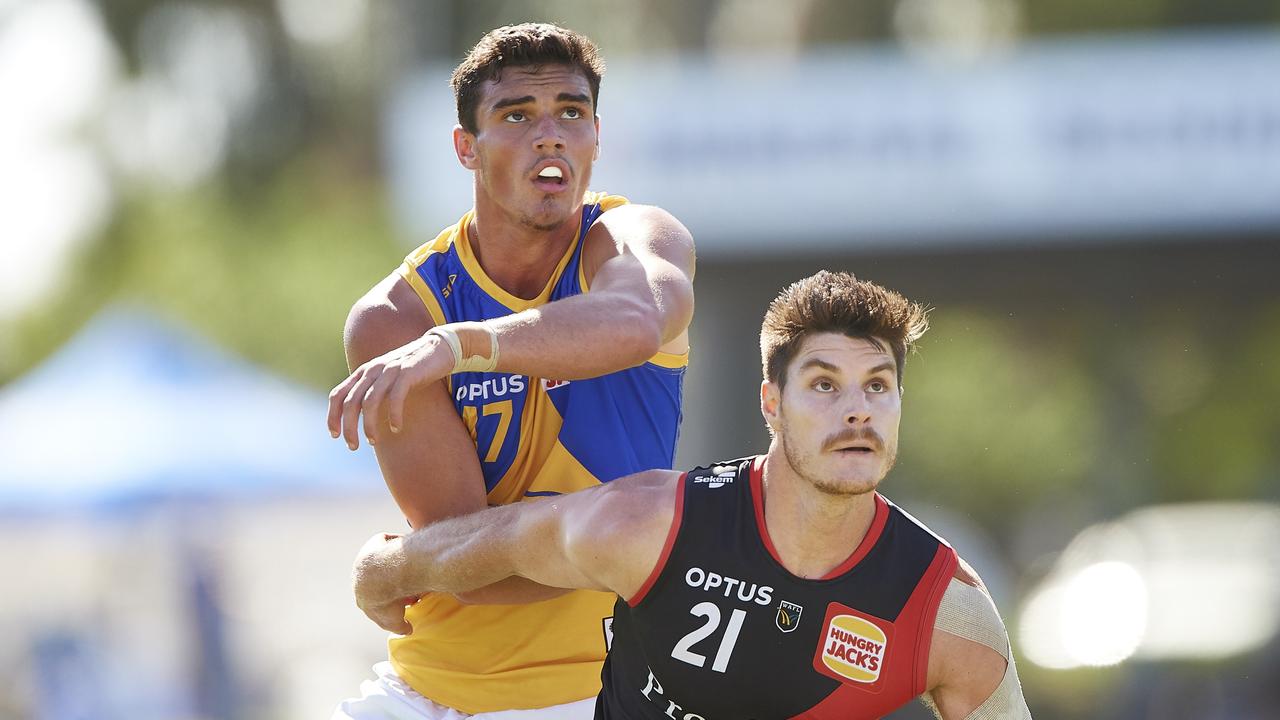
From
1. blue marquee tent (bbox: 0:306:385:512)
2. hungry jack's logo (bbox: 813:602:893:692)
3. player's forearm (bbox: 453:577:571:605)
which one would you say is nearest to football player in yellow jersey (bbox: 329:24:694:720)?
player's forearm (bbox: 453:577:571:605)

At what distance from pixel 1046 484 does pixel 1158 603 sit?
1015cm

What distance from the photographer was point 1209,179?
16.8 metres

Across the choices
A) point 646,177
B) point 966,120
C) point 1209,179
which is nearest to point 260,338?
point 646,177

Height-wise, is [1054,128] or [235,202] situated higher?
[235,202]

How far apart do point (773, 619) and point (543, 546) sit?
0.70 m

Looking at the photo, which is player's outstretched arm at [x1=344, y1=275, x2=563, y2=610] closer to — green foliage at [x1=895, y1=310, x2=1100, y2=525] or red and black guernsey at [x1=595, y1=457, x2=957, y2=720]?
red and black guernsey at [x1=595, y1=457, x2=957, y2=720]

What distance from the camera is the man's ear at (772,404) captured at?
472cm

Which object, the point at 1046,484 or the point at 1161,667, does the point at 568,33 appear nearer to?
the point at 1161,667

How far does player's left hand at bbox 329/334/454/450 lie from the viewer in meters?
4.16

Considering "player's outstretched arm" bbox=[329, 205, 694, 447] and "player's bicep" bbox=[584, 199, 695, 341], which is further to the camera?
"player's bicep" bbox=[584, 199, 695, 341]

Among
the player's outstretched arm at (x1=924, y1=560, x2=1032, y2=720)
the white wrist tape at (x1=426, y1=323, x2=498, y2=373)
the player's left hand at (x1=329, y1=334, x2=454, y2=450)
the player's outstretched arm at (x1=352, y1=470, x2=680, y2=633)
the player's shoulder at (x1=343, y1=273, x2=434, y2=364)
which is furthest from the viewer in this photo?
the player's shoulder at (x1=343, y1=273, x2=434, y2=364)

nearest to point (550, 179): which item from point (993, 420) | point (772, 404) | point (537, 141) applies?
point (537, 141)

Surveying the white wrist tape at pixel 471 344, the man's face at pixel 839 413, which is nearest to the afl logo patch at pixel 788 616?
the man's face at pixel 839 413

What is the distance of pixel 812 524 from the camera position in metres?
4.60
